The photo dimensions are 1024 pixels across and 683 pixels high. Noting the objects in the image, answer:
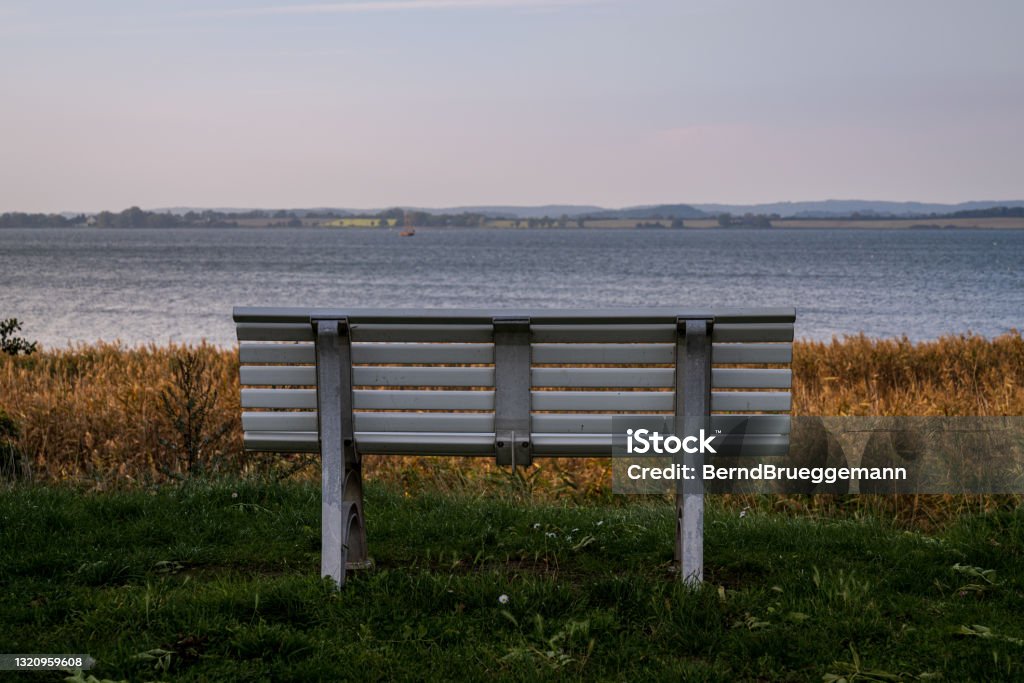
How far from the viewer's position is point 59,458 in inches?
342

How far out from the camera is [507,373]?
13.5 feet

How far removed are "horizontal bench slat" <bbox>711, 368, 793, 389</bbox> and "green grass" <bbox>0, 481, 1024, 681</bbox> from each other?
32.7 inches

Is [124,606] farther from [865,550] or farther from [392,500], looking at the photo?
[865,550]

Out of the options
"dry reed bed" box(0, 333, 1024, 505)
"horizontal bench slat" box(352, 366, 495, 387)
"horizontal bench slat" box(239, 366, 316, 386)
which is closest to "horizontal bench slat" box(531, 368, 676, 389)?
"horizontal bench slat" box(352, 366, 495, 387)

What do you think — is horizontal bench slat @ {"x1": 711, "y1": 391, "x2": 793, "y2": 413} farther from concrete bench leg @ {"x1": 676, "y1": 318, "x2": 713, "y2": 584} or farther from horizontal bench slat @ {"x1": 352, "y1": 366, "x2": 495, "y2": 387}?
horizontal bench slat @ {"x1": 352, "y1": 366, "x2": 495, "y2": 387}

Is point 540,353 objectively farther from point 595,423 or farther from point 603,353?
point 595,423

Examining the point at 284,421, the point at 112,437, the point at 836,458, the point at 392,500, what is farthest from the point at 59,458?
the point at 836,458

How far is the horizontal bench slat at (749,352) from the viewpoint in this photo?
4.03 metres

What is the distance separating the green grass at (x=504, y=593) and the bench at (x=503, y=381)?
392mm

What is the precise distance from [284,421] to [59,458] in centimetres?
546

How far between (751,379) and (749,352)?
116mm

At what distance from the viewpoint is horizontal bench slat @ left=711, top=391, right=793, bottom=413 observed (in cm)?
401

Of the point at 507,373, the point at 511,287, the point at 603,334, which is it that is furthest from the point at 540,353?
the point at 511,287

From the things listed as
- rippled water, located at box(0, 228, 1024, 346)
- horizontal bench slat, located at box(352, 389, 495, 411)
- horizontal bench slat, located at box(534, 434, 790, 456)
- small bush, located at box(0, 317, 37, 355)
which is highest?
horizontal bench slat, located at box(352, 389, 495, 411)
